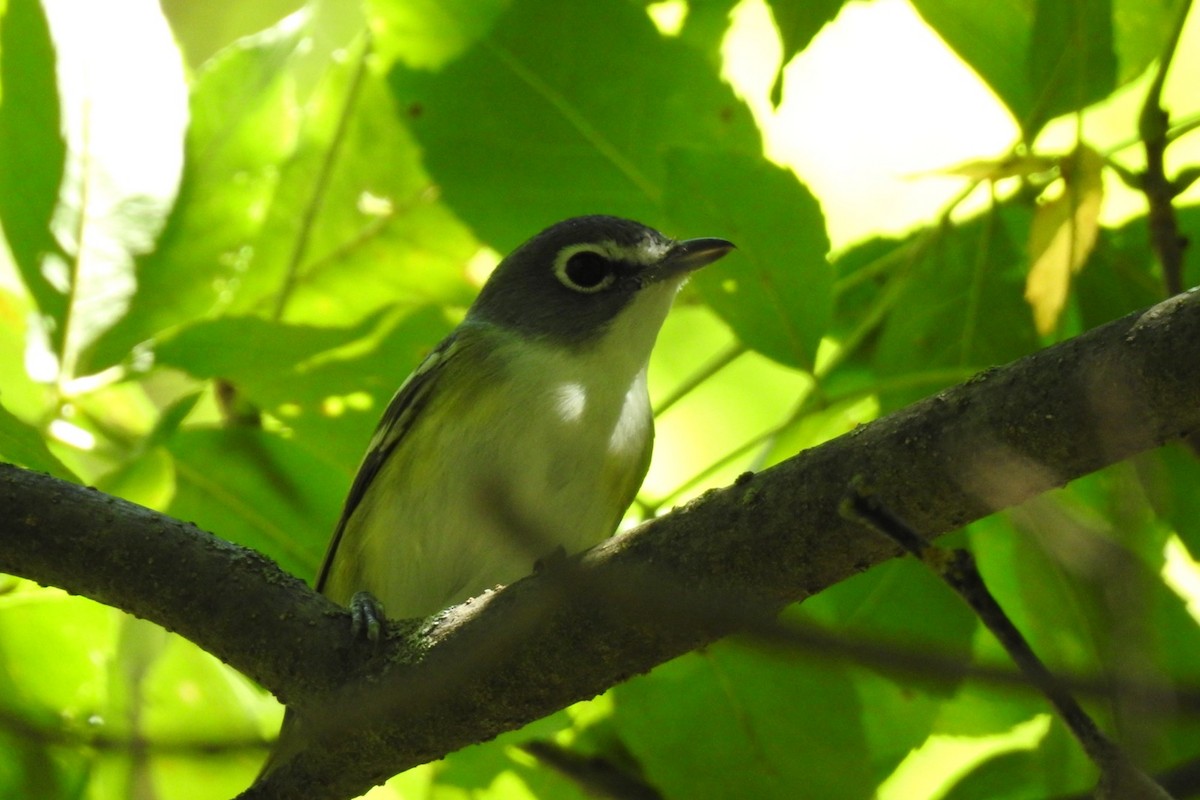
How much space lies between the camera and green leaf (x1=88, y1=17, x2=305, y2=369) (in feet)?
10.7

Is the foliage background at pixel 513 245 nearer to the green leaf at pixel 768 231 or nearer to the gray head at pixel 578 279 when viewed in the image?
the green leaf at pixel 768 231

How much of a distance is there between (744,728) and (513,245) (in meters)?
1.35

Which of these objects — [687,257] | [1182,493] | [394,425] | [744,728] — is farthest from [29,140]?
[1182,493]

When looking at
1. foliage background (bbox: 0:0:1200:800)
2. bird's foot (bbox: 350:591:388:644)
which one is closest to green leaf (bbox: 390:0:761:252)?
foliage background (bbox: 0:0:1200:800)

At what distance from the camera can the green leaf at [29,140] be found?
301 cm

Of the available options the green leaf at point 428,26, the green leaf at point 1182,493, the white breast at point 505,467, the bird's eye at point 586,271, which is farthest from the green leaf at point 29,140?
the green leaf at point 1182,493

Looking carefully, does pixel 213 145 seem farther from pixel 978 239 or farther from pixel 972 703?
pixel 972 703

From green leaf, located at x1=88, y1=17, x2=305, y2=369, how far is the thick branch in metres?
0.85

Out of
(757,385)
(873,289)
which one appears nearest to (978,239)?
Answer: (873,289)

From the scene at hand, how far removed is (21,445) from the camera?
253 cm

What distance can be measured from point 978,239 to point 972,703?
3.78ft

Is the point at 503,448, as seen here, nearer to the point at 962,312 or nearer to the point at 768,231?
the point at 768,231

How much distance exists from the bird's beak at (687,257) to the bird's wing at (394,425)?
69 centimetres

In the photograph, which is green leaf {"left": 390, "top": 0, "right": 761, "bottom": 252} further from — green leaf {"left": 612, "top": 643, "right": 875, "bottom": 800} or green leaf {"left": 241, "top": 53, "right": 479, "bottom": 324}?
green leaf {"left": 612, "top": 643, "right": 875, "bottom": 800}
